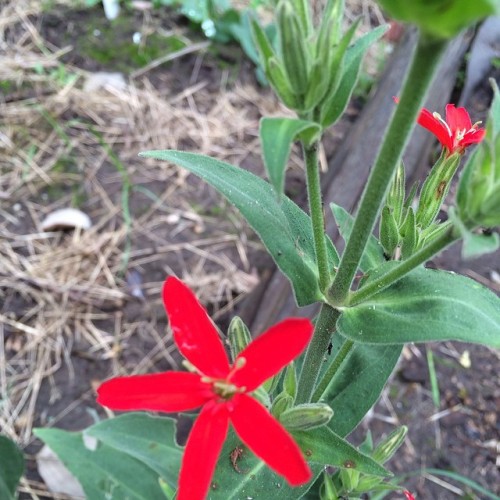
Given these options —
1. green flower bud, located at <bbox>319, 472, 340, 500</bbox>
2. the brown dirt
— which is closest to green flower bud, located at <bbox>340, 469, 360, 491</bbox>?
green flower bud, located at <bbox>319, 472, 340, 500</bbox>

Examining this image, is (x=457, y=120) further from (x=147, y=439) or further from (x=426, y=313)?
(x=147, y=439)

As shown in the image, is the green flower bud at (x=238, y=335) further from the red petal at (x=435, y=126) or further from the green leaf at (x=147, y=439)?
the green leaf at (x=147, y=439)

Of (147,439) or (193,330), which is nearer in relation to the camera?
(193,330)

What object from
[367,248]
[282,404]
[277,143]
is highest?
[277,143]

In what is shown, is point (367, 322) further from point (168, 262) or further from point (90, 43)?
point (90, 43)

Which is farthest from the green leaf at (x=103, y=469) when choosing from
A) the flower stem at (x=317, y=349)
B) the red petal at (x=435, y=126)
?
the red petal at (x=435, y=126)

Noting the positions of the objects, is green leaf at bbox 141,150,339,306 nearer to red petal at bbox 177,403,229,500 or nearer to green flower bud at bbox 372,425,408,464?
red petal at bbox 177,403,229,500

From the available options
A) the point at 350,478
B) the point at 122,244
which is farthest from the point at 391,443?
the point at 122,244
